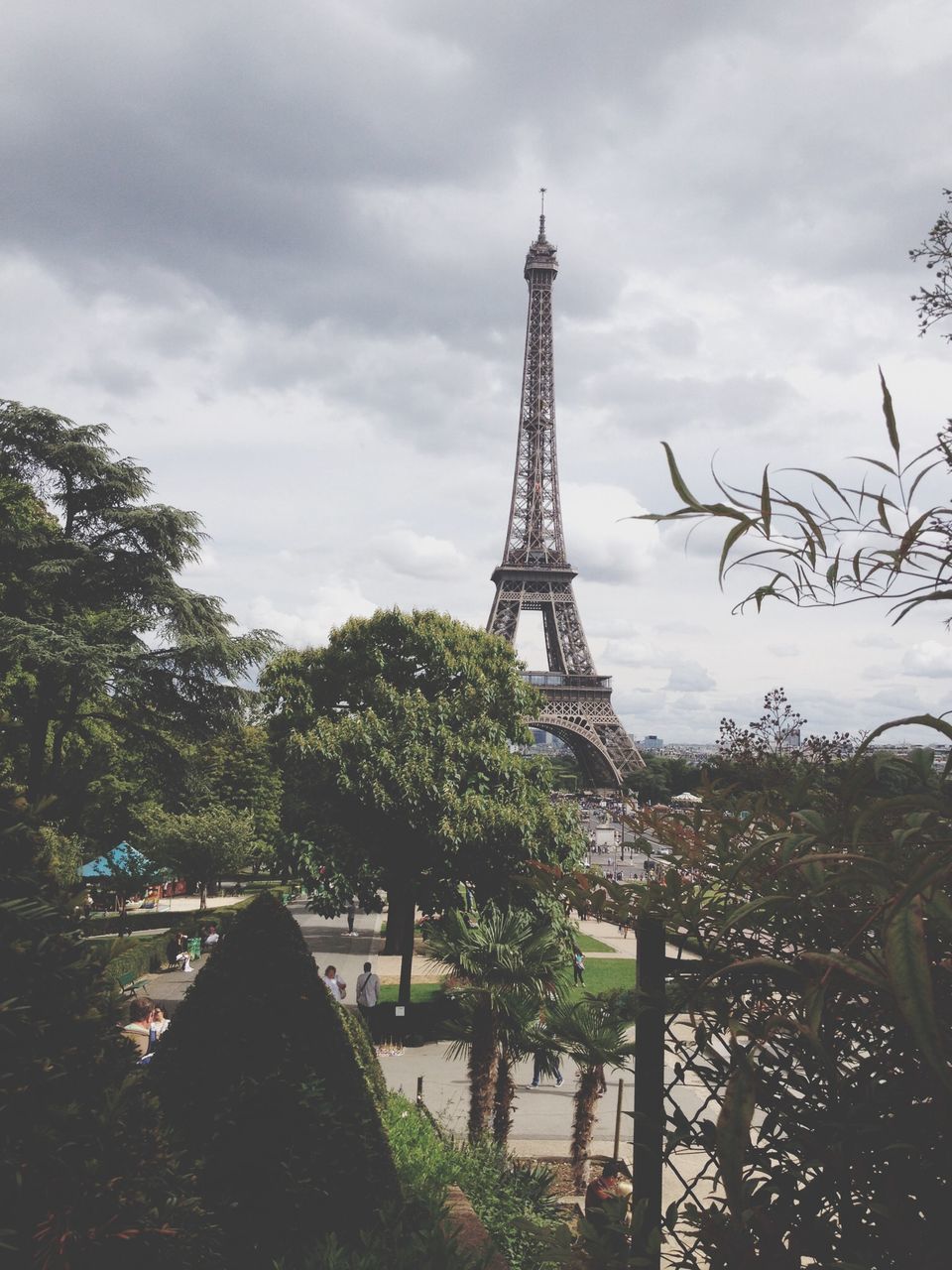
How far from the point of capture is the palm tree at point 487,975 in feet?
32.3

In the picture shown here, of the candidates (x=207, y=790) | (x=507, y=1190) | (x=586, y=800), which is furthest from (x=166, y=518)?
(x=586, y=800)

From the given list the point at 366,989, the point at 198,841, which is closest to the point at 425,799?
the point at 366,989

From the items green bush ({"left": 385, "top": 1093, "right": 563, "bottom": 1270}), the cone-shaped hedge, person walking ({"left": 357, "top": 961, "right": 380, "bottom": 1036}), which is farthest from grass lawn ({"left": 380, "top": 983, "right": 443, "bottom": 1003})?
the cone-shaped hedge

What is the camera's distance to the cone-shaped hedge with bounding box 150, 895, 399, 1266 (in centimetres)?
432

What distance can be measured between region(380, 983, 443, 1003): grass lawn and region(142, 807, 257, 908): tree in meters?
12.6

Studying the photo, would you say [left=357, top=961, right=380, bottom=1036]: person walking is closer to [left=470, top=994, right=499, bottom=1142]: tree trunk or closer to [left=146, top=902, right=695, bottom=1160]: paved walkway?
[left=146, top=902, right=695, bottom=1160]: paved walkway

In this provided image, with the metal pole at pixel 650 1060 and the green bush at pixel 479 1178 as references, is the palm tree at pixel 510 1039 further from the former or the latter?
the metal pole at pixel 650 1060

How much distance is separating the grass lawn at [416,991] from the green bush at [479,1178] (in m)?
10.9

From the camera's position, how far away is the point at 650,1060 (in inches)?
91.5

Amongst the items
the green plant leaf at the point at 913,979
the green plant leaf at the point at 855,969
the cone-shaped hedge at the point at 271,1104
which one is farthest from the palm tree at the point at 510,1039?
the green plant leaf at the point at 913,979

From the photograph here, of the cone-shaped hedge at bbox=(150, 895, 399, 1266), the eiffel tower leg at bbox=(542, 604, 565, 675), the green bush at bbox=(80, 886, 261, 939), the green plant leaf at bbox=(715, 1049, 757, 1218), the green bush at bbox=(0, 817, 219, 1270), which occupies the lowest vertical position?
the green bush at bbox=(80, 886, 261, 939)

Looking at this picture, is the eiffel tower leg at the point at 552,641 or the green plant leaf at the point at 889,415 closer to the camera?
the green plant leaf at the point at 889,415

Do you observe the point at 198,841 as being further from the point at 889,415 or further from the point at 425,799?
the point at 889,415

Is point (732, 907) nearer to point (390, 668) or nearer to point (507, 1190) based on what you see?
point (507, 1190)
